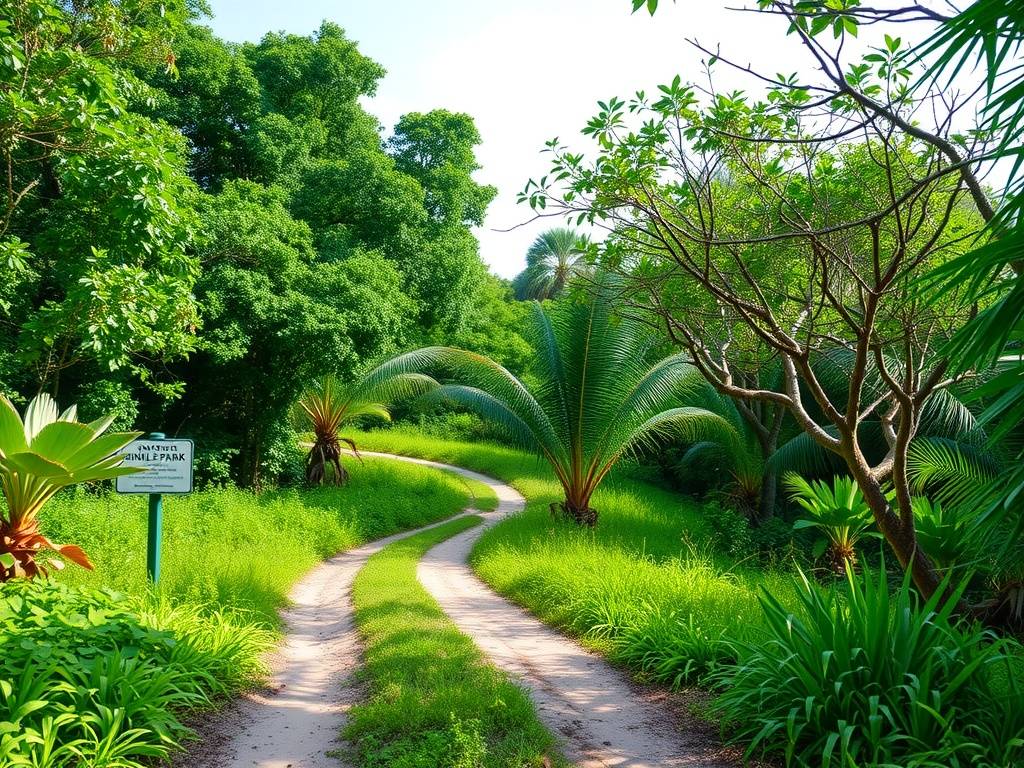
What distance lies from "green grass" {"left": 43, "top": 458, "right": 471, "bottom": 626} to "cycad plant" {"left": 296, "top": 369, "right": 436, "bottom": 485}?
3.26ft

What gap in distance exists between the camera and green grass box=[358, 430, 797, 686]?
5883 millimetres

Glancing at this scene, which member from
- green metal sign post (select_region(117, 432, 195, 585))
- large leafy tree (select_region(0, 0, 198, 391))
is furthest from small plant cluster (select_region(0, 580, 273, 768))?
large leafy tree (select_region(0, 0, 198, 391))

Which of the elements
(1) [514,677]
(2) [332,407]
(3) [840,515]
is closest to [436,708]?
(1) [514,677]

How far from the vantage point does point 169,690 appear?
4781mm

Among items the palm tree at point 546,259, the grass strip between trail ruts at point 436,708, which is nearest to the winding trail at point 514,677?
the grass strip between trail ruts at point 436,708

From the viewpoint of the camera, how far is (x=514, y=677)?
18.4ft

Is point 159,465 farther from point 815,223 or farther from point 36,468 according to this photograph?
point 815,223

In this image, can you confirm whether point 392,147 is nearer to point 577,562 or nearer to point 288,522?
point 288,522

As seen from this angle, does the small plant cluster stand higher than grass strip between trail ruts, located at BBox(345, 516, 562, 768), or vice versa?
the small plant cluster

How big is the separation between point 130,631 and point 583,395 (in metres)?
8.53

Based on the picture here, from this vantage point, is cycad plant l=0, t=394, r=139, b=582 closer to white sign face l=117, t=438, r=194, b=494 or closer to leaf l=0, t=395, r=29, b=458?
leaf l=0, t=395, r=29, b=458

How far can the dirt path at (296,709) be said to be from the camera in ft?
14.1

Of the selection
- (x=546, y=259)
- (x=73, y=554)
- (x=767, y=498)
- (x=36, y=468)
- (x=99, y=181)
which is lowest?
(x=767, y=498)

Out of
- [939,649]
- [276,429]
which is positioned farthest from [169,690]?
[276,429]
